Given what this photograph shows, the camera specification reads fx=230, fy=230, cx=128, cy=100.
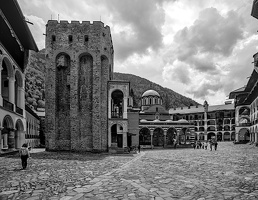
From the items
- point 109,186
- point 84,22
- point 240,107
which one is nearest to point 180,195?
point 109,186

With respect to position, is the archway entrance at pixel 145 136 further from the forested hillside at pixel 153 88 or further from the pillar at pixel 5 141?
the forested hillside at pixel 153 88

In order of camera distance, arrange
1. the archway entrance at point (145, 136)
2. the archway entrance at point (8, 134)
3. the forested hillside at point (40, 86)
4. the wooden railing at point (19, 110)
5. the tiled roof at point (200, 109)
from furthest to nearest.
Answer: the tiled roof at point (200, 109), the forested hillside at point (40, 86), the archway entrance at point (145, 136), the wooden railing at point (19, 110), the archway entrance at point (8, 134)

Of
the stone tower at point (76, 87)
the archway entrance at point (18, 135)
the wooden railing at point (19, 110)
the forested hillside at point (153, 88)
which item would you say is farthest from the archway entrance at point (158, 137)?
the forested hillside at point (153, 88)

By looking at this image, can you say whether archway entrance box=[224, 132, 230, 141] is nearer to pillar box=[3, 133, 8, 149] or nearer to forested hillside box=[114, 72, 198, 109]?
forested hillside box=[114, 72, 198, 109]

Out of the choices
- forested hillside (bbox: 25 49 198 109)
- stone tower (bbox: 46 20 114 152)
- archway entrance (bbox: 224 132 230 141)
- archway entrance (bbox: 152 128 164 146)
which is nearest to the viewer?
stone tower (bbox: 46 20 114 152)

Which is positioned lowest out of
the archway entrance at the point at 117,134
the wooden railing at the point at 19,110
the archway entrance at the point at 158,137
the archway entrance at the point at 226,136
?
the archway entrance at the point at 226,136

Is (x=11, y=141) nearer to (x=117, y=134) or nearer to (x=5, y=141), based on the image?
(x=5, y=141)

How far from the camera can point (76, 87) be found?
22.9 m

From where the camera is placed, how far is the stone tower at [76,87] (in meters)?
22.5

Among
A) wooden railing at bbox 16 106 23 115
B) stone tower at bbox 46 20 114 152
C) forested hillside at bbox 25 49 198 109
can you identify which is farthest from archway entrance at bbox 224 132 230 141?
wooden railing at bbox 16 106 23 115

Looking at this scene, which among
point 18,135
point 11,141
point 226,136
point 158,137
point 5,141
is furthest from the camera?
point 226,136

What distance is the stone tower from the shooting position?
73.9 feet

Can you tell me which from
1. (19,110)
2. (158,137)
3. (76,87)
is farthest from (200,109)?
(19,110)

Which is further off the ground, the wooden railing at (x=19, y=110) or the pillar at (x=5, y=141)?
the wooden railing at (x=19, y=110)
